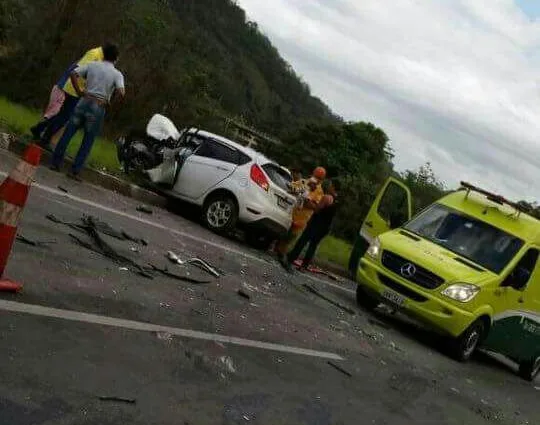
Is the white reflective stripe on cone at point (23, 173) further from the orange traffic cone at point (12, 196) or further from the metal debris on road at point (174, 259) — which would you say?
the metal debris on road at point (174, 259)

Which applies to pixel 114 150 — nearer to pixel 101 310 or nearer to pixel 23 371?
pixel 101 310

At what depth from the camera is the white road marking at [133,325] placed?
5.71 m

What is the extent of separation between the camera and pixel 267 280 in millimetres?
11477

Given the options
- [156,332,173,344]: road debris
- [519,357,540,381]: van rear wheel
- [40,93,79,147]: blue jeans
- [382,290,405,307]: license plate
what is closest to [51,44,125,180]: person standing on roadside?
[40,93,79,147]: blue jeans

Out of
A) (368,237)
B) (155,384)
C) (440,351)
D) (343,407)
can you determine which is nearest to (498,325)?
(440,351)

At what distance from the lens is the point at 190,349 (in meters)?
6.39

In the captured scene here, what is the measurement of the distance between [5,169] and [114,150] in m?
8.06

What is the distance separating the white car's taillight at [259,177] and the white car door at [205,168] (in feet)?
1.10

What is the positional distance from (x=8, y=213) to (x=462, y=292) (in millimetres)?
7019

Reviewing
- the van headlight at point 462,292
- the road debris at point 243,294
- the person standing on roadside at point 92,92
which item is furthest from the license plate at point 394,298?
the person standing on roadside at point 92,92

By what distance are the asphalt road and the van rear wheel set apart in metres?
0.76

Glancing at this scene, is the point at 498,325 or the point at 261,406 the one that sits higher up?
the point at 498,325

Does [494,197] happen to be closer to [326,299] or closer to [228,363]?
[326,299]

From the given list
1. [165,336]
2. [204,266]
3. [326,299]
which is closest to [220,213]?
[326,299]
